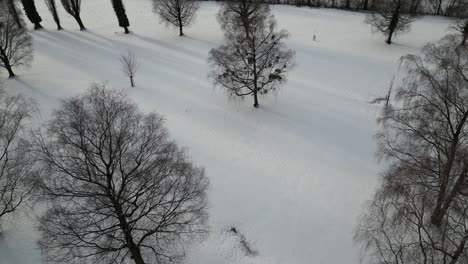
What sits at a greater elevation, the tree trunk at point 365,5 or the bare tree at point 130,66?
the tree trunk at point 365,5

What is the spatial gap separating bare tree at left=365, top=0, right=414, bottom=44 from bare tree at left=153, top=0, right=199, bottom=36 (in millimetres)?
20266

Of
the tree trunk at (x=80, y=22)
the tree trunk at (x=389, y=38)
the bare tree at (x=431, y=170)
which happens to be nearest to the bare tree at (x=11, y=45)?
the tree trunk at (x=80, y=22)

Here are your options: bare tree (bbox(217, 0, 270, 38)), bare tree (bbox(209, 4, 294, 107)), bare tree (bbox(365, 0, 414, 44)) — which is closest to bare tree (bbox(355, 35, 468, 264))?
bare tree (bbox(209, 4, 294, 107))

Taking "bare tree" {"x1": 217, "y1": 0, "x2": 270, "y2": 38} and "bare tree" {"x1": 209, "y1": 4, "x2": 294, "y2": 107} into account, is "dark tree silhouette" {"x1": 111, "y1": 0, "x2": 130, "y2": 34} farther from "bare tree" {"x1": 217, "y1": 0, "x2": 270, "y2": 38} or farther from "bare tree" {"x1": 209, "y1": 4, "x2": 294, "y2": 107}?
"bare tree" {"x1": 209, "y1": 4, "x2": 294, "y2": 107}

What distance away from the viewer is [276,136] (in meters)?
23.0

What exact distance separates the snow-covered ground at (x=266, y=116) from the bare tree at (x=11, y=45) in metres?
1.22

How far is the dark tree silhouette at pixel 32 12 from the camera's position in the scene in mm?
37500

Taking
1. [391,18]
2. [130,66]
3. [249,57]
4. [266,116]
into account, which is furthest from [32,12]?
[391,18]

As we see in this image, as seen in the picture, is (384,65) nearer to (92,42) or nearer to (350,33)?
(350,33)

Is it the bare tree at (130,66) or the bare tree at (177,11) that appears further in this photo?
the bare tree at (177,11)

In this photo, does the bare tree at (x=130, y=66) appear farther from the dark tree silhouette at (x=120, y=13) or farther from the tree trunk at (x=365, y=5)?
the tree trunk at (x=365, y=5)

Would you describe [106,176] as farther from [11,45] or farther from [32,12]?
[32,12]

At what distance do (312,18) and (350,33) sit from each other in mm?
6121

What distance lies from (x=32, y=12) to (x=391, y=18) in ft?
132
